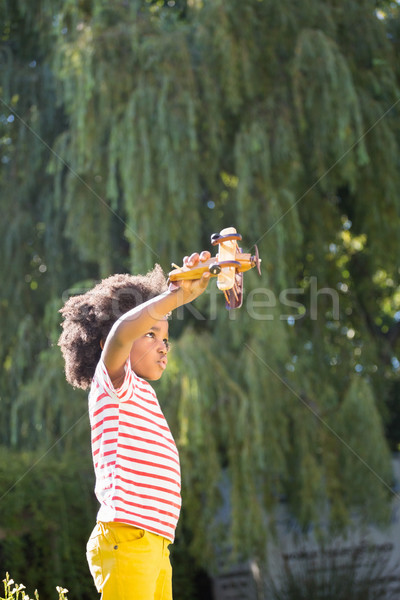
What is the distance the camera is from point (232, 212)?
5488 millimetres

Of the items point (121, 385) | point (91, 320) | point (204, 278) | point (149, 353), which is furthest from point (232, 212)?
point (204, 278)

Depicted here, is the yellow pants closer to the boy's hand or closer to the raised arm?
the raised arm

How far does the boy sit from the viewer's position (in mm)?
1746

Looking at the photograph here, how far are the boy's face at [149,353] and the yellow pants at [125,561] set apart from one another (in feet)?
1.38

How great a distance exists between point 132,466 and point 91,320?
48 centimetres

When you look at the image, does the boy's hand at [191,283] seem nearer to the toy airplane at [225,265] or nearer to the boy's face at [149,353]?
the toy airplane at [225,265]

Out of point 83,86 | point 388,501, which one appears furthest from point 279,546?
point 83,86

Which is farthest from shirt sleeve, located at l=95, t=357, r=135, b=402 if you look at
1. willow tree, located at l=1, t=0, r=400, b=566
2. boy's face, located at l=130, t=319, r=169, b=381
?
willow tree, located at l=1, t=0, r=400, b=566

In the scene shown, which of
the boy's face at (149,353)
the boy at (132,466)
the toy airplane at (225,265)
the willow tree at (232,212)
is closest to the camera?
the toy airplane at (225,265)

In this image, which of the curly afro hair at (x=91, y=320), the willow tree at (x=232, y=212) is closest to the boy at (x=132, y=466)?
the curly afro hair at (x=91, y=320)

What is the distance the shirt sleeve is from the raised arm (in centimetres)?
7

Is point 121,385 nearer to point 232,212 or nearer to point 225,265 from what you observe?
point 225,265

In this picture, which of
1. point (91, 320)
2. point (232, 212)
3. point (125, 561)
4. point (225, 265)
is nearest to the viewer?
point (225, 265)

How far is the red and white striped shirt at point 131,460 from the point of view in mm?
1819
